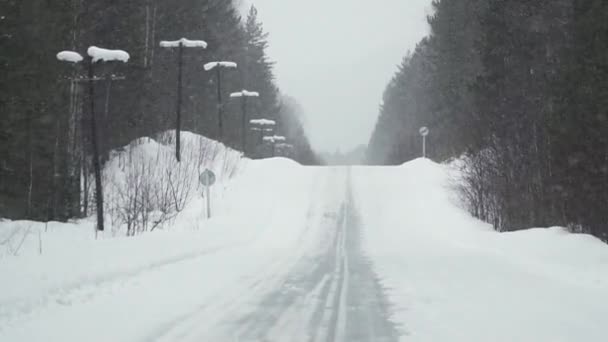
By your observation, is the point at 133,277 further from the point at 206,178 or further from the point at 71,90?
the point at 71,90

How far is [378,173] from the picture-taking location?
1618 inches

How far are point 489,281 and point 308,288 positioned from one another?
3545 mm

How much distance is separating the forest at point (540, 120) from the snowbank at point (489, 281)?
1.17 metres

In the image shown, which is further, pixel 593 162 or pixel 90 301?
pixel 593 162

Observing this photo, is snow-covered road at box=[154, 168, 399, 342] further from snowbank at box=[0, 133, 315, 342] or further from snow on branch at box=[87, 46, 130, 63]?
snow on branch at box=[87, 46, 130, 63]

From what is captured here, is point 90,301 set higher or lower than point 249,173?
Answer: lower

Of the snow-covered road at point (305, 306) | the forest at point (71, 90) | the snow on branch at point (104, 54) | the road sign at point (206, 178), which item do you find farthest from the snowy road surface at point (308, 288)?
the snow on branch at point (104, 54)

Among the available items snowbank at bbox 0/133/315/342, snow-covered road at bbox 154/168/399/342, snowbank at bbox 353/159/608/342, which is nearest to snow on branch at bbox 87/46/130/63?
snowbank at bbox 0/133/315/342

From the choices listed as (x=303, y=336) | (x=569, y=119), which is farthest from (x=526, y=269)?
(x=303, y=336)

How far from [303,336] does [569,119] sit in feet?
33.4

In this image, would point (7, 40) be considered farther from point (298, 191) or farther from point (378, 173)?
point (378, 173)

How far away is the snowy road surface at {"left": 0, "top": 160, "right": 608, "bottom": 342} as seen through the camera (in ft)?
24.8

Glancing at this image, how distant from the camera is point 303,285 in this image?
1163 cm

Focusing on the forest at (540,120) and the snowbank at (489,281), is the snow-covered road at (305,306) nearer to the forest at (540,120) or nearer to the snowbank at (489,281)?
the snowbank at (489,281)
